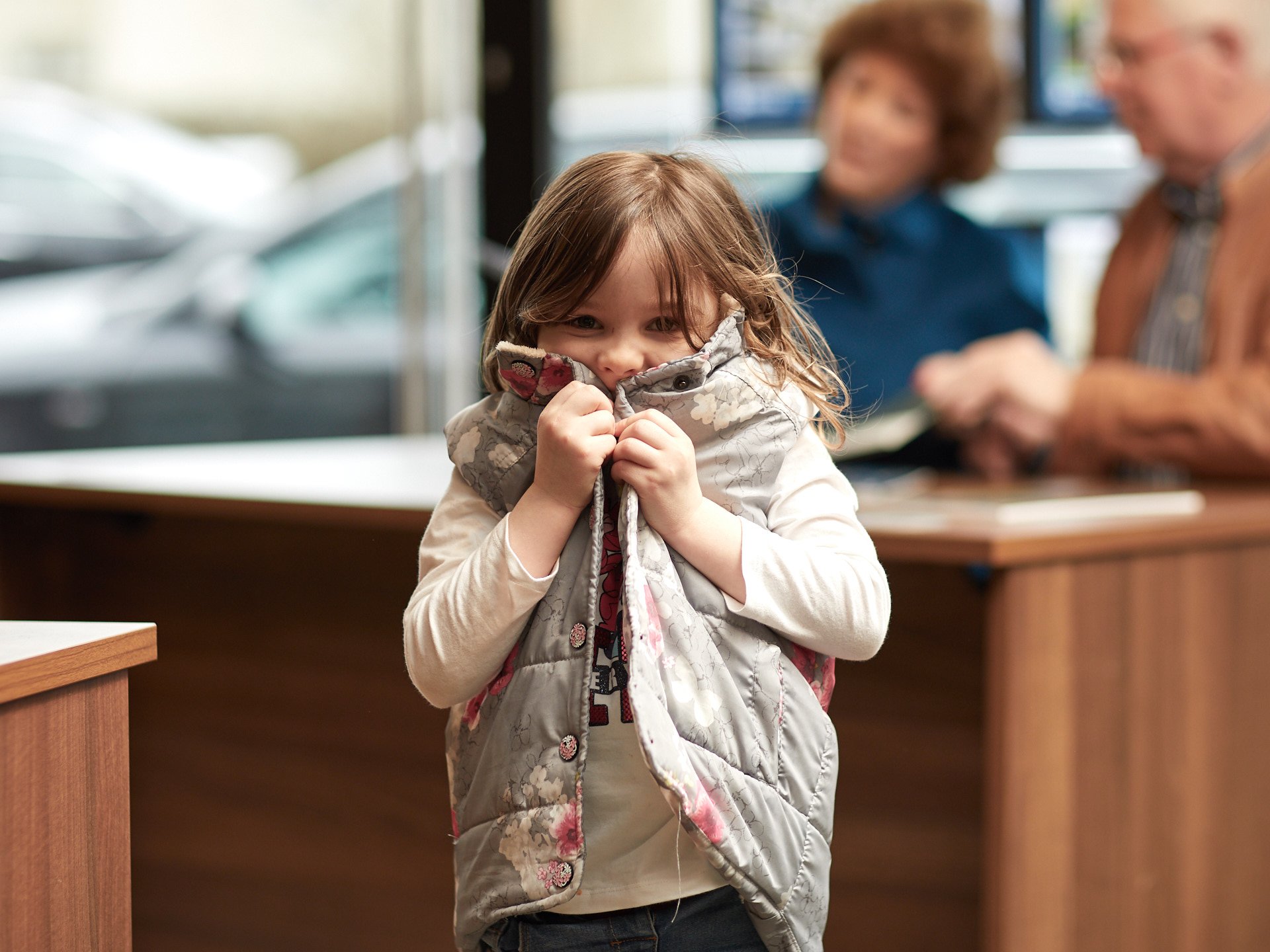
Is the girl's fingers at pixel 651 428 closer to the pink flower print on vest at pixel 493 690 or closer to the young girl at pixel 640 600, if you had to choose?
the young girl at pixel 640 600

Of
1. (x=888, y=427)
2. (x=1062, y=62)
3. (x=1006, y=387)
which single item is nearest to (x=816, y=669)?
(x=888, y=427)

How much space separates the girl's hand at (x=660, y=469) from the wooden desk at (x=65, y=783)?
353mm

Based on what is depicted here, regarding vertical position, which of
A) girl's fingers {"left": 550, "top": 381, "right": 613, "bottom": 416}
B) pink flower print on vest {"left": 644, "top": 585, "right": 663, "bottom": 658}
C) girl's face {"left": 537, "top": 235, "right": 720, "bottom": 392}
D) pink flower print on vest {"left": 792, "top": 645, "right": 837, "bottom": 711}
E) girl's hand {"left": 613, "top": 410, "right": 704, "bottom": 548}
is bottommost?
pink flower print on vest {"left": 792, "top": 645, "right": 837, "bottom": 711}

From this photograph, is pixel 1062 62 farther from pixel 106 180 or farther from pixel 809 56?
pixel 106 180

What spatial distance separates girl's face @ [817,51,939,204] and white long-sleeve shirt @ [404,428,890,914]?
4.35 feet

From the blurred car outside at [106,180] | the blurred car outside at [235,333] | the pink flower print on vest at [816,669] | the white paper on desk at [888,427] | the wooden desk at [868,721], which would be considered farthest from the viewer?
the blurred car outside at [235,333]

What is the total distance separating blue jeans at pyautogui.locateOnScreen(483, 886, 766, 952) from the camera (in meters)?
0.94

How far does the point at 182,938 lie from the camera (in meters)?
1.92

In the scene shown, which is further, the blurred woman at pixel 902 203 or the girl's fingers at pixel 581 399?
the blurred woman at pixel 902 203

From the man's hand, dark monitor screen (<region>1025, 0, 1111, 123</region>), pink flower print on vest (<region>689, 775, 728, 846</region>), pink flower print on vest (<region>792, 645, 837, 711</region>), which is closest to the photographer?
pink flower print on vest (<region>689, 775, 728, 846</region>)

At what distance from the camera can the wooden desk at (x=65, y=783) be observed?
2.85 feet

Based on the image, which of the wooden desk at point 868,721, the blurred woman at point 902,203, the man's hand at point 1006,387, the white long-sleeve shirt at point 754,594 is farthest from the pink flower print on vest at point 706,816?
the blurred woman at point 902,203

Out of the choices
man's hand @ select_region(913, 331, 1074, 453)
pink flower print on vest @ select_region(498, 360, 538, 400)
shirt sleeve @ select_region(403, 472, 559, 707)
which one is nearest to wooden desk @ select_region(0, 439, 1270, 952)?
man's hand @ select_region(913, 331, 1074, 453)

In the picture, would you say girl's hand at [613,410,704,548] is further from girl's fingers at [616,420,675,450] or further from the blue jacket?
the blue jacket
